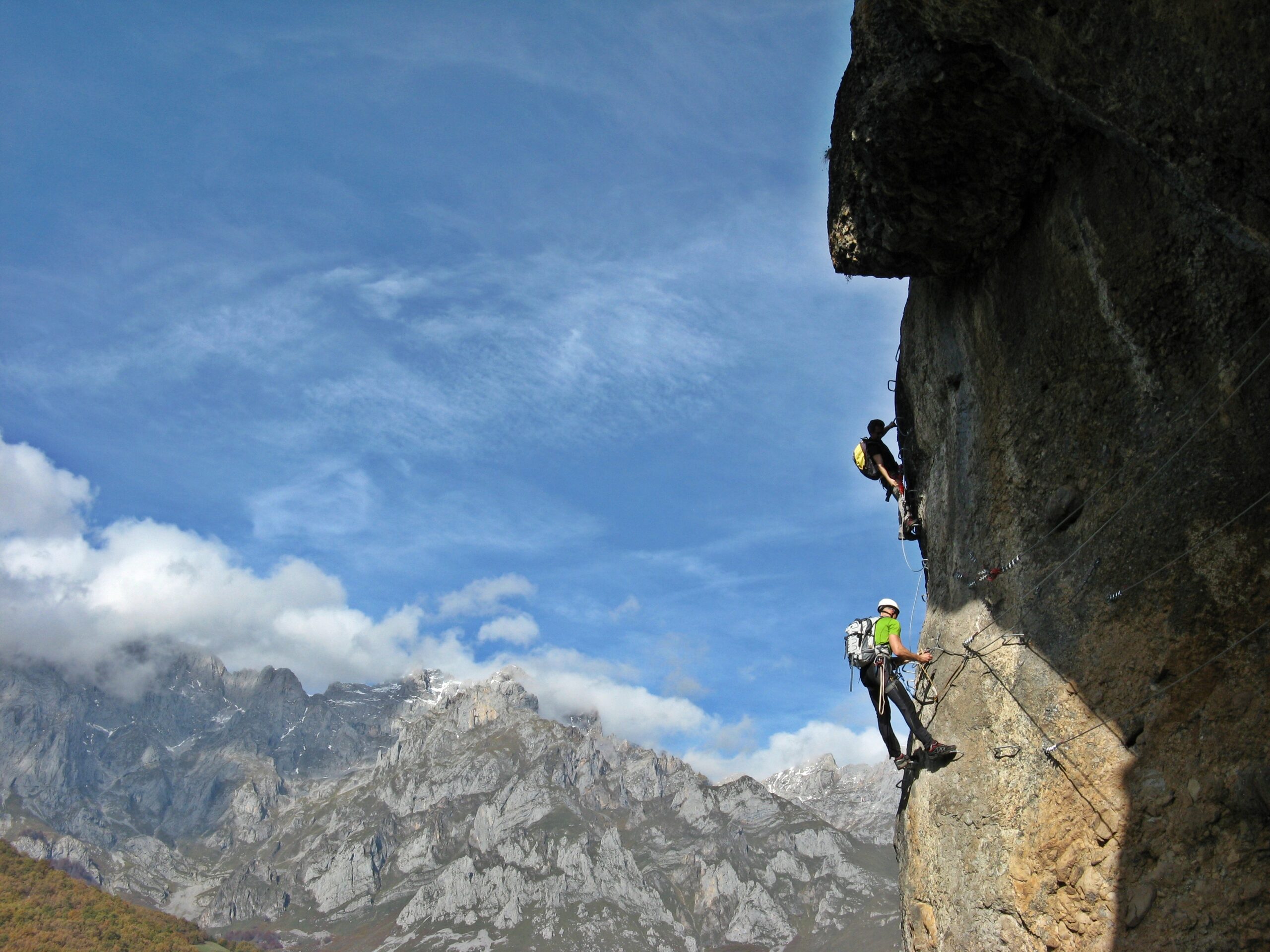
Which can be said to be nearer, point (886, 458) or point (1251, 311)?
point (1251, 311)

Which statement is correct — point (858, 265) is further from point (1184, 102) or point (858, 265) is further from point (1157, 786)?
point (1157, 786)

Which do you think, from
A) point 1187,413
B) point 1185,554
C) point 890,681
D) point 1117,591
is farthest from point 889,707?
point 1187,413

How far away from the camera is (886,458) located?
783 inches

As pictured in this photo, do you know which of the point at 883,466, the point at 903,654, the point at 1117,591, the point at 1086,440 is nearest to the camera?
the point at 1117,591

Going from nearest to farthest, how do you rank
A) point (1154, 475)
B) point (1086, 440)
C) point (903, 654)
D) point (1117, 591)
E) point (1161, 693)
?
point (1161, 693) < point (1154, 475) < point (1117, 591) < point (1086, 440) < point (903, 654)

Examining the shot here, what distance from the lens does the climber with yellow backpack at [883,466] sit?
19359 millimetres

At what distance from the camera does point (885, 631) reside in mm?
16172

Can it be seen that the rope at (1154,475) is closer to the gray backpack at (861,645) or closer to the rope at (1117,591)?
the rope at (1117,591)

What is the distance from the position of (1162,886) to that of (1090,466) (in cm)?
511

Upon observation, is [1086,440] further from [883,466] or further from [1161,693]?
[883,466]

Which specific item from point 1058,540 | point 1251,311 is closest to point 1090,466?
point 1058,540

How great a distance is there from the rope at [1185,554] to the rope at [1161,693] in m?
1.07

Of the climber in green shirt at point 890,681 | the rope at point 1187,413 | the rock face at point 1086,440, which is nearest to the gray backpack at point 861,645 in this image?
the climber in green shirt at point 890,681

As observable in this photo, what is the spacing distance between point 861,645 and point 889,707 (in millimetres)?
1174
